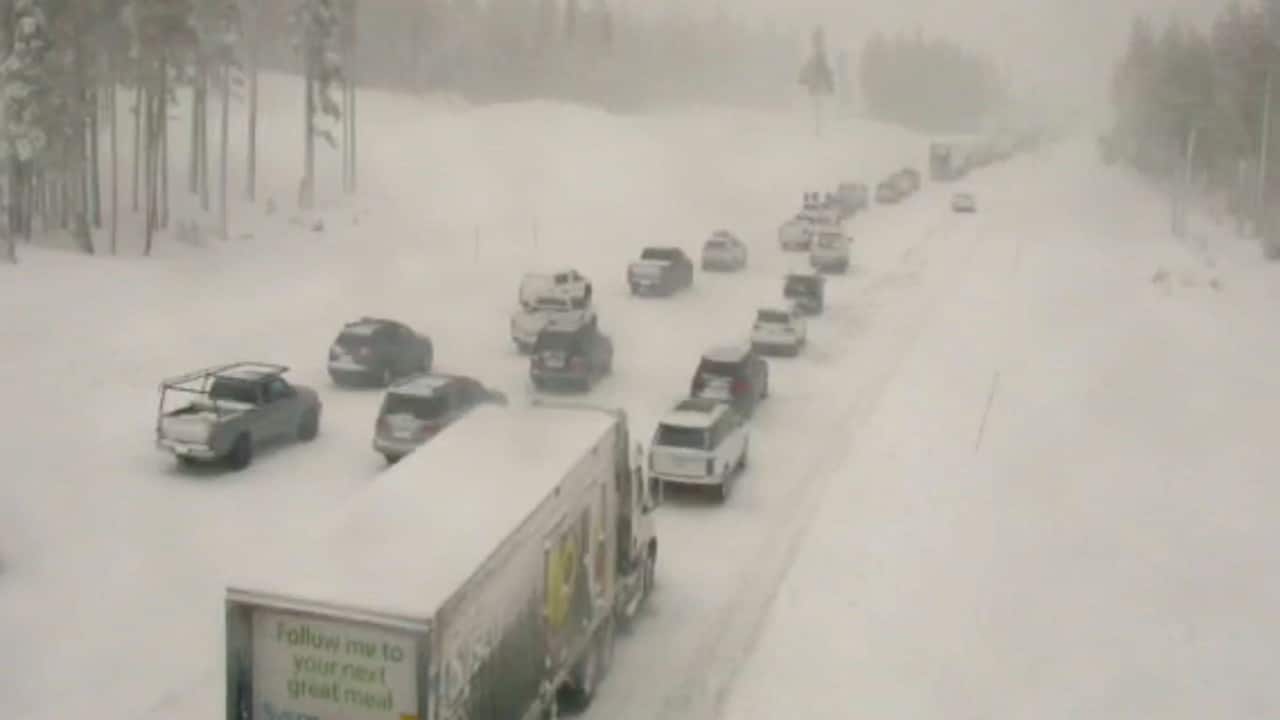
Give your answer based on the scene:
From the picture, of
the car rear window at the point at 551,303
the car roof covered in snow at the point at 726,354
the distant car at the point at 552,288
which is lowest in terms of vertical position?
the car roof covered in snow at the point at 726,354

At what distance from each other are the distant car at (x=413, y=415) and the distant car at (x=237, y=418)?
2286 mm

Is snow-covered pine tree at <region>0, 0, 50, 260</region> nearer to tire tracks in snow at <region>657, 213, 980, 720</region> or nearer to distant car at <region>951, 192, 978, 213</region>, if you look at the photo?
tire tracks in snow at <region>657, 213, 980, 720</region>

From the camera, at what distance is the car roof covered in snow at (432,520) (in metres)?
11.6

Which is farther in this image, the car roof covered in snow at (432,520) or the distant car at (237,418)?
the distant car at (237,418)

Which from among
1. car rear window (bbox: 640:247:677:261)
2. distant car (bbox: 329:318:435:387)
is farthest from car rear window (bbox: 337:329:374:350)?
car rear window (bbox: 640:247:677:261)

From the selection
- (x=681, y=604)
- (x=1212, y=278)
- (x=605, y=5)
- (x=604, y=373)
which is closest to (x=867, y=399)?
(x=604, y=373)

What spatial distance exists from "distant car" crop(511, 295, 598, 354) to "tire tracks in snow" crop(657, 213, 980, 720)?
846 centimetres

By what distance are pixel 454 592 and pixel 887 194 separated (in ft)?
273

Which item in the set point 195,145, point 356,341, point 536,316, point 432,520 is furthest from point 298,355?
point 195,145

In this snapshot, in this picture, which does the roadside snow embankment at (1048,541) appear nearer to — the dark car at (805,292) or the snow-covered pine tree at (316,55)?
the dark car at (805,292)

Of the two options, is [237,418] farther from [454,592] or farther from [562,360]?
[454,592]

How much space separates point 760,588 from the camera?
20.4m

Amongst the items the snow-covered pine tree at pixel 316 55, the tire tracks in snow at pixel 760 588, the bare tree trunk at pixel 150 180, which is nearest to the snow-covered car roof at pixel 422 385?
the tire tracks in snow at pixel 760 588

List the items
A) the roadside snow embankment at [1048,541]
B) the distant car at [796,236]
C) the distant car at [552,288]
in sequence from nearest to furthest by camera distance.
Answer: the roadside snow embankment at [1048,541], the distant car at [552,288], the distant car at [796,236]
